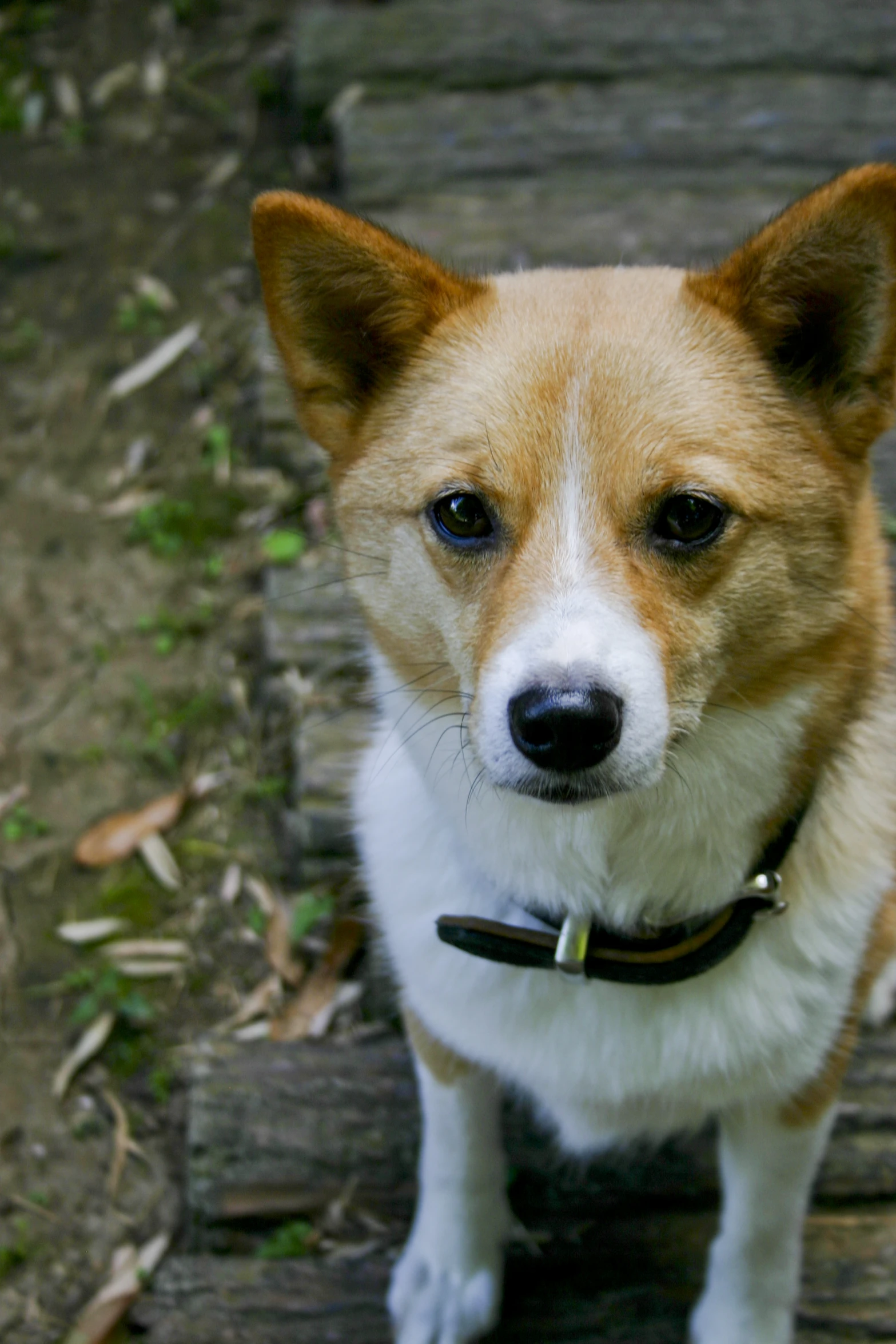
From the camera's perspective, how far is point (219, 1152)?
253 centimetres

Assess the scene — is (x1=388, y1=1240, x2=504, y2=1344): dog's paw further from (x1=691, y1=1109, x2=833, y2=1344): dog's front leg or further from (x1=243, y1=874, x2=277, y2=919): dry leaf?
(x1=243, y1=874, x2=277, y2=919): dry leaf

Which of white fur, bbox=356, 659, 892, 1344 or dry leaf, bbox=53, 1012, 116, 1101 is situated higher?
white fur, bbox=356, 659, 892, 1344

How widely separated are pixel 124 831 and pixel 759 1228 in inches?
75.5

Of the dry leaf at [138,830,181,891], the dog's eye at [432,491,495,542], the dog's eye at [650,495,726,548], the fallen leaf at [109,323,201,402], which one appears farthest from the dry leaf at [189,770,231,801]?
the dog's eye at [650,495,726,548]

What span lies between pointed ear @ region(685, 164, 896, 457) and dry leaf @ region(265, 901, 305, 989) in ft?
6.19

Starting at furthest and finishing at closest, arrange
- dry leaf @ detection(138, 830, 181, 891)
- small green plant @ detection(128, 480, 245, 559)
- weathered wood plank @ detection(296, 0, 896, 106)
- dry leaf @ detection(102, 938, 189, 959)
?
weathered wood plank @ detection(296, 0, 896, 106), small green plant @ detection(128, 480, 245, 559), dry leaf @ detection(138, 830, 181, 891), dry leaf @ detection(102, 938, 189, 959)

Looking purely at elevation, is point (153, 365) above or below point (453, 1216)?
above

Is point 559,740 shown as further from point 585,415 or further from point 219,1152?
point 219,1152

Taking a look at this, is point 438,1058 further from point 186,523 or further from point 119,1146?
point 186,523

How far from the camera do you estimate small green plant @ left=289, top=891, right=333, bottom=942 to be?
2.99m

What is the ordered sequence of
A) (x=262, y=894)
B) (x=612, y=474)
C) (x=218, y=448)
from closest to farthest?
1. (x=612, y=474)
2. (x=262, y=894)
3. (x=218, y=448)

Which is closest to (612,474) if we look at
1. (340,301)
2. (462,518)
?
(462,518)

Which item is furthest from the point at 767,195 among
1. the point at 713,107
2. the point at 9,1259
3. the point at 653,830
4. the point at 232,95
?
the point at 9,1259

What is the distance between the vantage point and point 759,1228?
2.17 m
